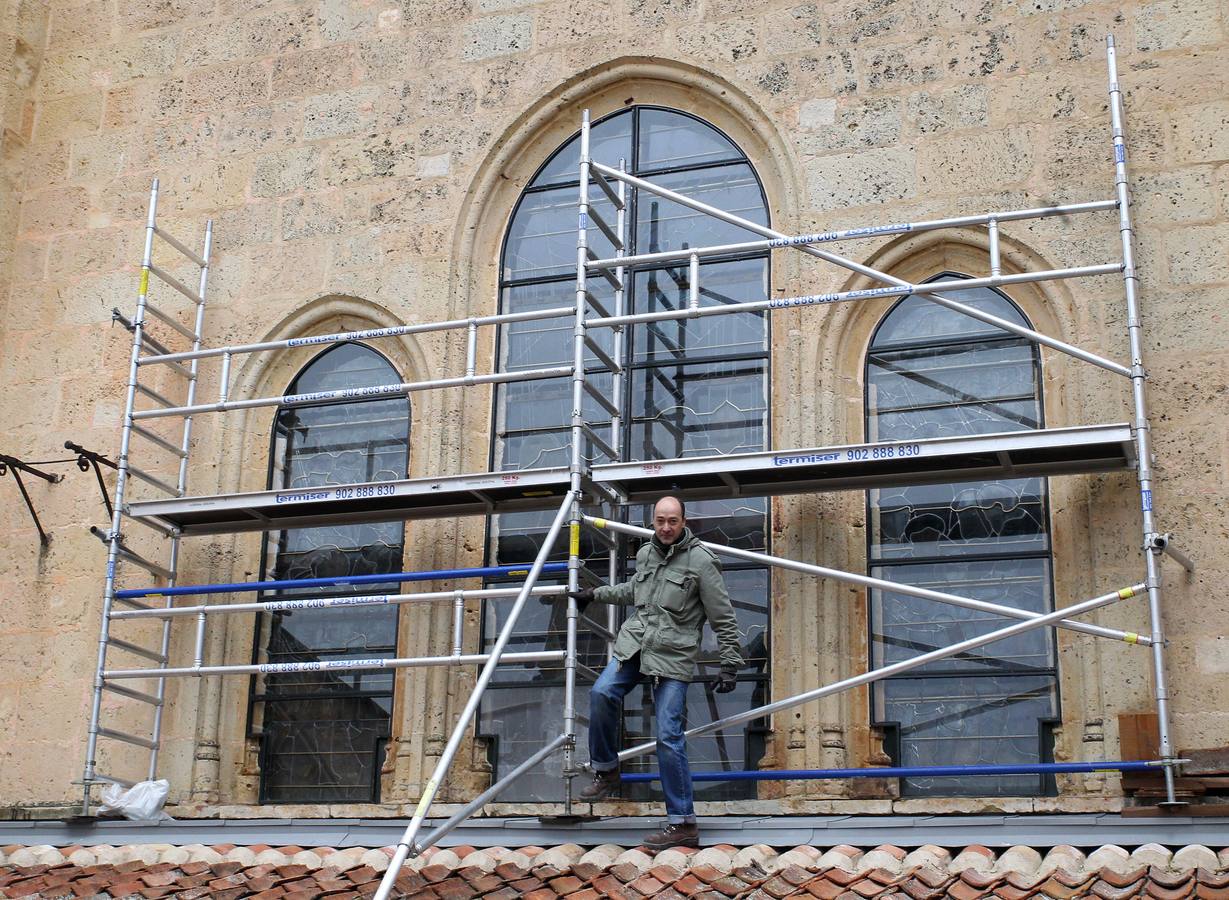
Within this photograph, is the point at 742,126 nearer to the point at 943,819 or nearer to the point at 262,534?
the point at 262,534

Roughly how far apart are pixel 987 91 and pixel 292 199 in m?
4.28

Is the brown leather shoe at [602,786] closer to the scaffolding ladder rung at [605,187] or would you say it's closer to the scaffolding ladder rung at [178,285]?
the scaffolding ladder rung at [605,187]

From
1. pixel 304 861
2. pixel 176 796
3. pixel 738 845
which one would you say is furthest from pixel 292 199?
pixel 738 845

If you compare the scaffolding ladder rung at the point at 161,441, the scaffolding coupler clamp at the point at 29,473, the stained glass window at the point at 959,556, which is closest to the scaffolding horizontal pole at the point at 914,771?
the stained glass window at the point at 959,556

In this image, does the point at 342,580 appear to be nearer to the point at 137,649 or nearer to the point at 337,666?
the point at 337,666

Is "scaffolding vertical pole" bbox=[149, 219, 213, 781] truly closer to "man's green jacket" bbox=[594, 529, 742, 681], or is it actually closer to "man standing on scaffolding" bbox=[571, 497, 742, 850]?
"man standing on scaffolding" bbox=[571, 497, 742, 850]

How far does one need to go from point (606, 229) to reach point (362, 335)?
4.98ft

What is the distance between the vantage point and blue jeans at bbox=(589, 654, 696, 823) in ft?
26.4

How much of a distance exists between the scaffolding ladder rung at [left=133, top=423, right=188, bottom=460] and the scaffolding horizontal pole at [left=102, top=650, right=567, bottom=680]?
4.38 feet

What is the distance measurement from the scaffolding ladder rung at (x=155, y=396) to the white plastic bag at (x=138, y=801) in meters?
2.32

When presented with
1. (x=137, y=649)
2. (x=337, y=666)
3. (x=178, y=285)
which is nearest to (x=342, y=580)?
(x=337, y=666)

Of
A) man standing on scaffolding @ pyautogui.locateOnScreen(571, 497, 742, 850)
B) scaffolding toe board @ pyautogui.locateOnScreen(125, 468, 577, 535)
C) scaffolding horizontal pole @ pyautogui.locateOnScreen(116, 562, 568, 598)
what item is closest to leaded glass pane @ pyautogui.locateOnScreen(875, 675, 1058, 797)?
man standing on scaffolding @ pyautogui.locateOnScreen(571, 497, 742, 850)

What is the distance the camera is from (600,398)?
32.0 ft

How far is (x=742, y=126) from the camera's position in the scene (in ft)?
34.7
